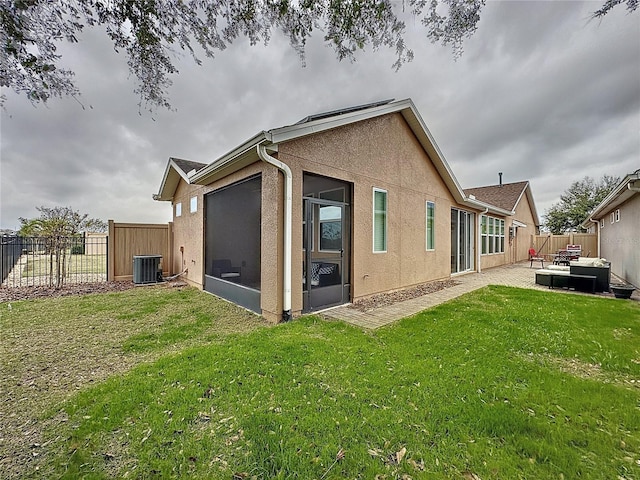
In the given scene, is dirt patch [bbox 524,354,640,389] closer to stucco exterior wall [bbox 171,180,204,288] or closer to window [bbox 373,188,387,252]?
window [bbox 373,188,387,252]

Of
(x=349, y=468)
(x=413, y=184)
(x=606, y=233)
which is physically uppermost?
(x=413, y=184)

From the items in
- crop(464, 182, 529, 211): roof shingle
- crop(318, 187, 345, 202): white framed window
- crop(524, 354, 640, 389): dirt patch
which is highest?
crop(464, 182, 529, 211): roof shingle

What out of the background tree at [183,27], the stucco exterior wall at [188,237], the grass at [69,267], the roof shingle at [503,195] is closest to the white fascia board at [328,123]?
the background tree at [183,27]

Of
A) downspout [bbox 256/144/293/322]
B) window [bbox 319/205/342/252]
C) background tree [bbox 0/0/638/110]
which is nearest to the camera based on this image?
background tree [bbox 0/0/638/110]

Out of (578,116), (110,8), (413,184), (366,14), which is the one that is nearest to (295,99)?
(413,184)

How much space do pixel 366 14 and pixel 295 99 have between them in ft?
18.4

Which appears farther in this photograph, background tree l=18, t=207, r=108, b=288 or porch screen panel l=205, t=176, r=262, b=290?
background tree l=18, t=207, r=108, b=288

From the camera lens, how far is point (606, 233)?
14039mm

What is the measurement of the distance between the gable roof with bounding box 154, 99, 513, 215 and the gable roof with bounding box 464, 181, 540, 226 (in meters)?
11.0

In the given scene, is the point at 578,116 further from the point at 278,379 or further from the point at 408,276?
A: the point at 278,379

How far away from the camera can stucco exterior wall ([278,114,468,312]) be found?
18.4 feet

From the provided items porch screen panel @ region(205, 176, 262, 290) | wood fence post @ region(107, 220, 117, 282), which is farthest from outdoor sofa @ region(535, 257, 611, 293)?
wood fence post @ region(107, 220, 117, 282)

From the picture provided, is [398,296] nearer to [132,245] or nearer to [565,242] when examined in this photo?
[132,245]

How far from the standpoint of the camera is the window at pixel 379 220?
7.33 m
